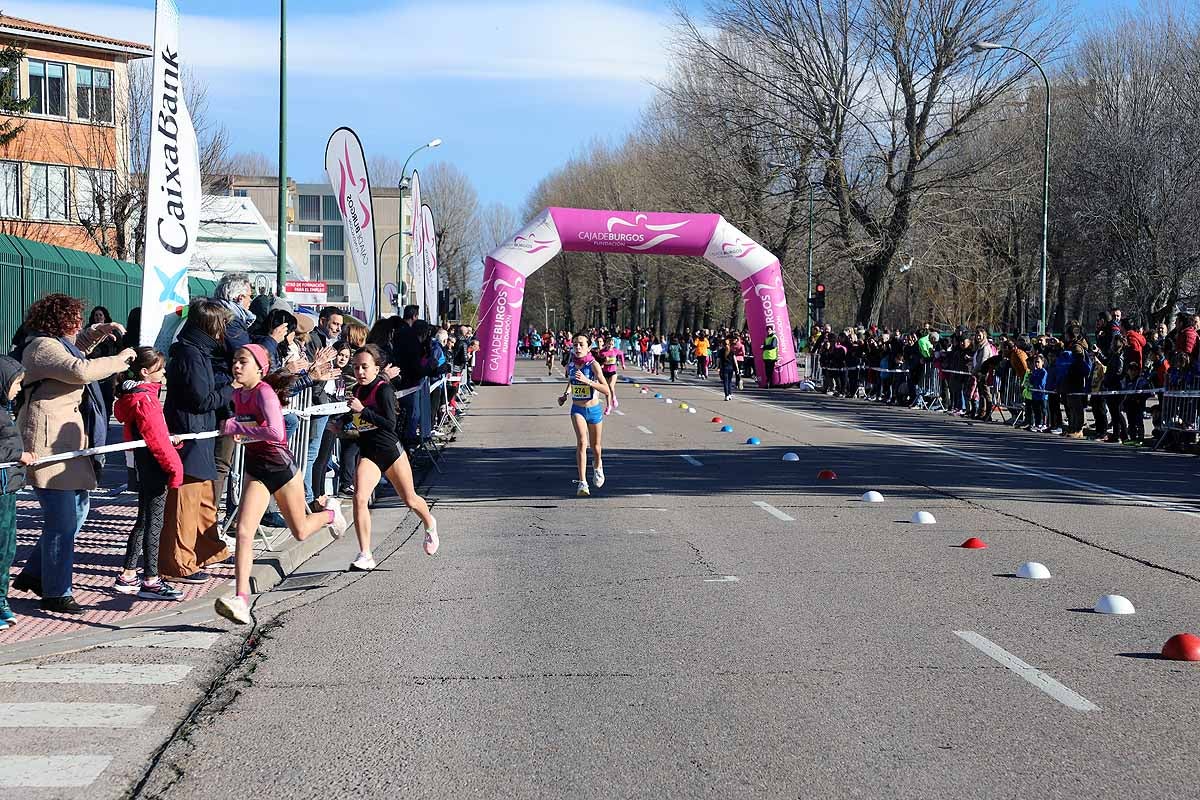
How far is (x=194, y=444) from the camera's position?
903 centimetres

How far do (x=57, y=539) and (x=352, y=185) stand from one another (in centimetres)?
1153

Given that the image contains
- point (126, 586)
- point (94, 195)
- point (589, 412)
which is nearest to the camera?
point (126, 586)

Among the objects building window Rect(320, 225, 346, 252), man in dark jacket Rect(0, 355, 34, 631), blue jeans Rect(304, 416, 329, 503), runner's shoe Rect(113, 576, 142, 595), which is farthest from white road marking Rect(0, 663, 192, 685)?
building window Rect(320, 225, 346, 252)

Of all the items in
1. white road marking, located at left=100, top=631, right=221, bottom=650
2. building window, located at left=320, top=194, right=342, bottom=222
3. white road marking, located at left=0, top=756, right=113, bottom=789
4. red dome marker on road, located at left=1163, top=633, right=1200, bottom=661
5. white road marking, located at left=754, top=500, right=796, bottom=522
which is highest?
building window, located at left=320, top=194, right=342, bottom=222

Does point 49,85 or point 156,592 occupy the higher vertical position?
point 49,85

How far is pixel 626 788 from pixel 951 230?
41648 millimetres

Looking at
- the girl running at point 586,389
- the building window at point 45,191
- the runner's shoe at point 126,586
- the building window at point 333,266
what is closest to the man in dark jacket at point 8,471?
the runner's shoe at point 126,586

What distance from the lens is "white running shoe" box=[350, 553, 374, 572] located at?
9.77m

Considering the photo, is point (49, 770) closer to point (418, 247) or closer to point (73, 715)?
point (73, 715)

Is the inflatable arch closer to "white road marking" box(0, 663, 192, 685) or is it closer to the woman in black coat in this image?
the woman in black coat

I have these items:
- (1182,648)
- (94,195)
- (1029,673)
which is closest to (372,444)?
(1029,673)

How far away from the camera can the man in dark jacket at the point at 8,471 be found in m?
7.36

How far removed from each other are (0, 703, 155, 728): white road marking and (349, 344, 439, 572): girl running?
3.70 meters

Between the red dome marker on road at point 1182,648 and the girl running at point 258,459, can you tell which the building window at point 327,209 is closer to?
the girl running at point 258,459
